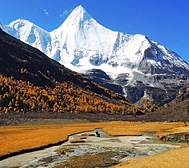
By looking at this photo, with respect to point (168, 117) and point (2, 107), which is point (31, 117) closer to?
point (2, 107)

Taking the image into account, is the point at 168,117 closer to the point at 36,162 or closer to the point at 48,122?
the point at 48,122

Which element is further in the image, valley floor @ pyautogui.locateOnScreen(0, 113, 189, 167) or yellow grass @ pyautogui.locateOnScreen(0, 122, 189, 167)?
yellow grass @ pyautogui.locateOnScreen(0, 122, 189, 167)

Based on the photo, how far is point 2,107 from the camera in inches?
7279

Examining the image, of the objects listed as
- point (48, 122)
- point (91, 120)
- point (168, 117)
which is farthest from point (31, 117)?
point (168, 117)

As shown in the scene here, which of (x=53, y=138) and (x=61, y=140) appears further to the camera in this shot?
(x=53, y=138)

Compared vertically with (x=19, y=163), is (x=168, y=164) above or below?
above

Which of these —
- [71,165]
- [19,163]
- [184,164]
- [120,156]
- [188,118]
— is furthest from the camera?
[188,118]

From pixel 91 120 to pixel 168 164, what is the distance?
18025 cm

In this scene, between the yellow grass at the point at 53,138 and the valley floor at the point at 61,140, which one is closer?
the valley floor at the point at 61,140

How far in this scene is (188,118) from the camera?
137000 mm

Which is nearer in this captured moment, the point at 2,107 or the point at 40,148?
the point at 40,148

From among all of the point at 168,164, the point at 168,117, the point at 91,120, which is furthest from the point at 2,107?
the point at 168,164

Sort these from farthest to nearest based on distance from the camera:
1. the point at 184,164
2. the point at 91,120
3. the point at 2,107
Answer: the point at 91,120
the point at 2,107
the point at 184,164

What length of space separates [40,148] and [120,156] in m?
20.4
